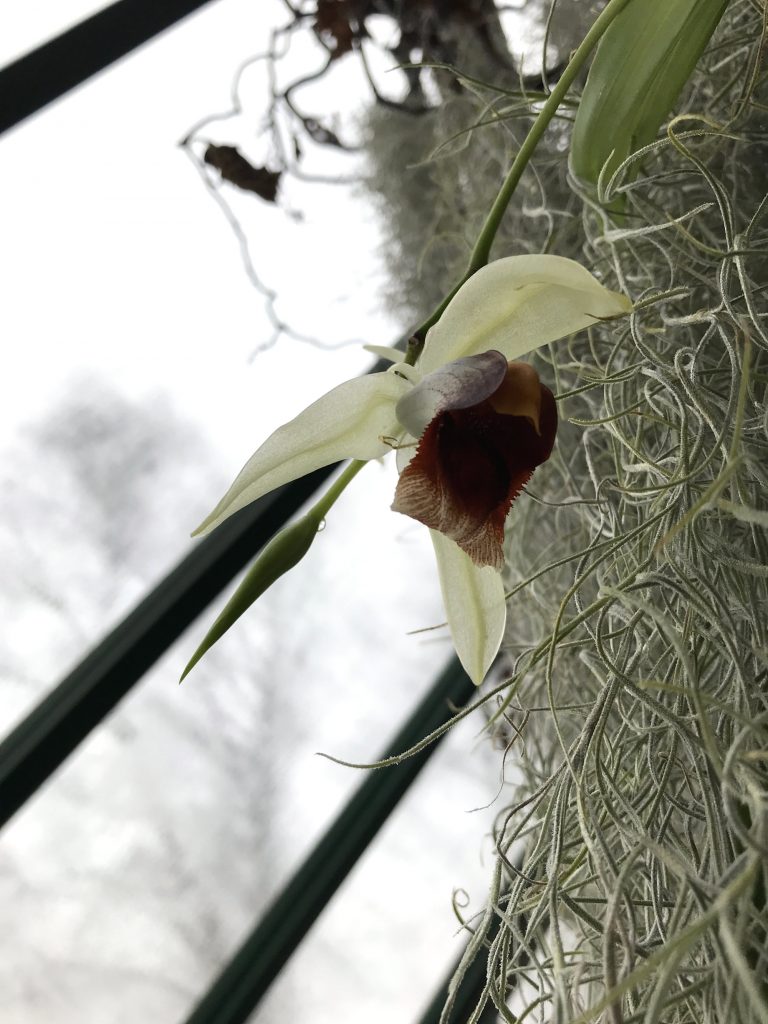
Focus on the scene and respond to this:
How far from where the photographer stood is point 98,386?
98cm

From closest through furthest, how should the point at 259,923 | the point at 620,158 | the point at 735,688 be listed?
the point at 735,688
the point at 620,158
the point at 259,923

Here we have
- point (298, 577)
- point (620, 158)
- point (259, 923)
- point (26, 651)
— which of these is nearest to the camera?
point (620, 158)

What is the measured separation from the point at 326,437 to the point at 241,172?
1.86 ft

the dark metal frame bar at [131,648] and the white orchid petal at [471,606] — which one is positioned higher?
the dark metal frame bar at [131,648]

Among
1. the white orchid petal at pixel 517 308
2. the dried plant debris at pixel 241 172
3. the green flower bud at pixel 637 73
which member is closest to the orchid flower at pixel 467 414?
the white orchid petal at pixel 517 308

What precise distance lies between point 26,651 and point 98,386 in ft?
1.02

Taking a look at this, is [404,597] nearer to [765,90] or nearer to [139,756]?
[139,756]

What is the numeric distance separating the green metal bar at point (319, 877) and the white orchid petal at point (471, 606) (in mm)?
550

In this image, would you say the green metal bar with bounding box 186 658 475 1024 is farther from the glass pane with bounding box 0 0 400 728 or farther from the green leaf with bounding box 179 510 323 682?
the green leaf with bounding box 179 510 323 682

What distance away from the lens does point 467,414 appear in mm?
378

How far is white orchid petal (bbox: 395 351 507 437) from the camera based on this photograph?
358 mm

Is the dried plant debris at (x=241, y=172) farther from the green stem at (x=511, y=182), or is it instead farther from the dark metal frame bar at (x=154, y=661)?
the green stem at (x=511, y=182)

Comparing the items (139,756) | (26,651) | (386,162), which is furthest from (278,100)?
(139,756)

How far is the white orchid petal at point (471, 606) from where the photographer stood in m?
0.43
